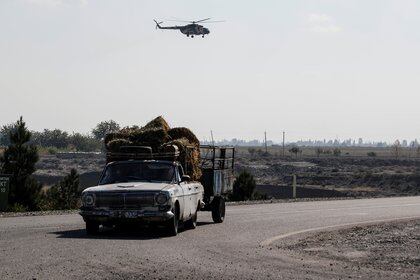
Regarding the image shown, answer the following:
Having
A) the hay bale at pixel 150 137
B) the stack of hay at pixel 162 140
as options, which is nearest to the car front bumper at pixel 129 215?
the stack of hay at pixel 162 140

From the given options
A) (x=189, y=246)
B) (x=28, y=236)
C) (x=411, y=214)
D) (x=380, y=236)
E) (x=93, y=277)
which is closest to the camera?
(x=93, y=277)

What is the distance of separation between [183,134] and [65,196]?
1715cm

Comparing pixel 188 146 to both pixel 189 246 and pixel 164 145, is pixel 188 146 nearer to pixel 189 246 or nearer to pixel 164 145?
pixel 164 145

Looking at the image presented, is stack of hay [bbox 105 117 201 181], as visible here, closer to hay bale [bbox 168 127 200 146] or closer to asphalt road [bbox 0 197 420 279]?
hay bale [bbox 168 127 200 146]

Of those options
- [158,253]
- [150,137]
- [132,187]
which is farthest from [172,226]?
[150,137]

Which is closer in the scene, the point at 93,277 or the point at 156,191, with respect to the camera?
the point at 93,277

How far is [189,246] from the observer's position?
15102mm

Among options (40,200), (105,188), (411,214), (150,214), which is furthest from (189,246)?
(40,200)

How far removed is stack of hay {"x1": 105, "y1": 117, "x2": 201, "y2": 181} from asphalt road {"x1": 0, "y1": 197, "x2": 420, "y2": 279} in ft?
5.65

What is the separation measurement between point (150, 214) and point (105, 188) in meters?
1.24

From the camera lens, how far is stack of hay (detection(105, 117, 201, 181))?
19.9 m

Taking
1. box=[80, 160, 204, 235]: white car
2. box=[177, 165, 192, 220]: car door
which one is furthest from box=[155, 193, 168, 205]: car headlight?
box=[177, 165, 192, 220]: car door

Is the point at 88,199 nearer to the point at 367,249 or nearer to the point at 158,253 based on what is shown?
the point at 158,253

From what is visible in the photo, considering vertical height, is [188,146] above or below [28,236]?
above
